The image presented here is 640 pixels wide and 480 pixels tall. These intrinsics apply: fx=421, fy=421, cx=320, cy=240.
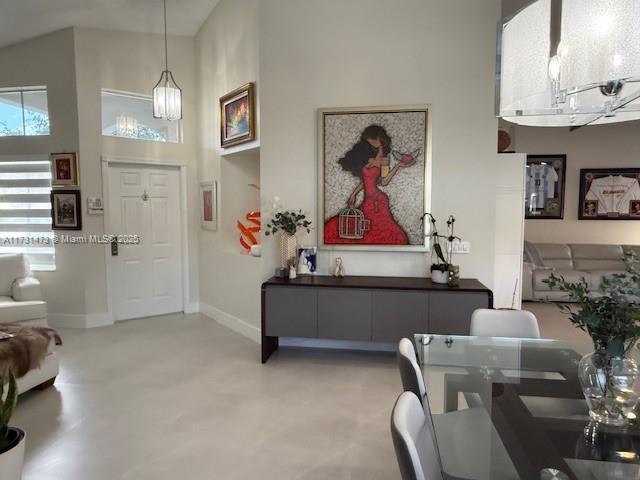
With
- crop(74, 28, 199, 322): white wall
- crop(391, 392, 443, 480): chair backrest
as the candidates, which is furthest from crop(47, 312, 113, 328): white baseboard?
crop(391, 392, 443, 480): chair backrest

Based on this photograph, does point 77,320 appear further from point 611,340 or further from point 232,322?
point 611,340

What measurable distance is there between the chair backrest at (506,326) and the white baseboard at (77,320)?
4466 mm

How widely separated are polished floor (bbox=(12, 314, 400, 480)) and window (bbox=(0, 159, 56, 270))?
1591mm

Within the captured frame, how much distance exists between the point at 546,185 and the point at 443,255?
13.6 feet

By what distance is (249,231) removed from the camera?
16.0 feet

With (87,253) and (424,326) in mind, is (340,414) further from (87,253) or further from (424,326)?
(87,253)

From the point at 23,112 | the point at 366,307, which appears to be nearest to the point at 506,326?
the point at 366,307

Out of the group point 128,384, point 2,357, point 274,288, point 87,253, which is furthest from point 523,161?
point 87,253

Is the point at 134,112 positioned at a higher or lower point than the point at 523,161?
higher

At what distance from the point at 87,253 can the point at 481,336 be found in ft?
15.0

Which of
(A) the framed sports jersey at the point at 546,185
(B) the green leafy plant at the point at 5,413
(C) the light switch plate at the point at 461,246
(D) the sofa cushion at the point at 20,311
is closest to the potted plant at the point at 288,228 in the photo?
(C) the light switch plate at the point at 461,246

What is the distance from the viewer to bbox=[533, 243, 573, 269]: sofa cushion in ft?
21.5

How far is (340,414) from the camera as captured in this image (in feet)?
9.68

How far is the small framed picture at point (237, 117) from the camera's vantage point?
4383 mm
